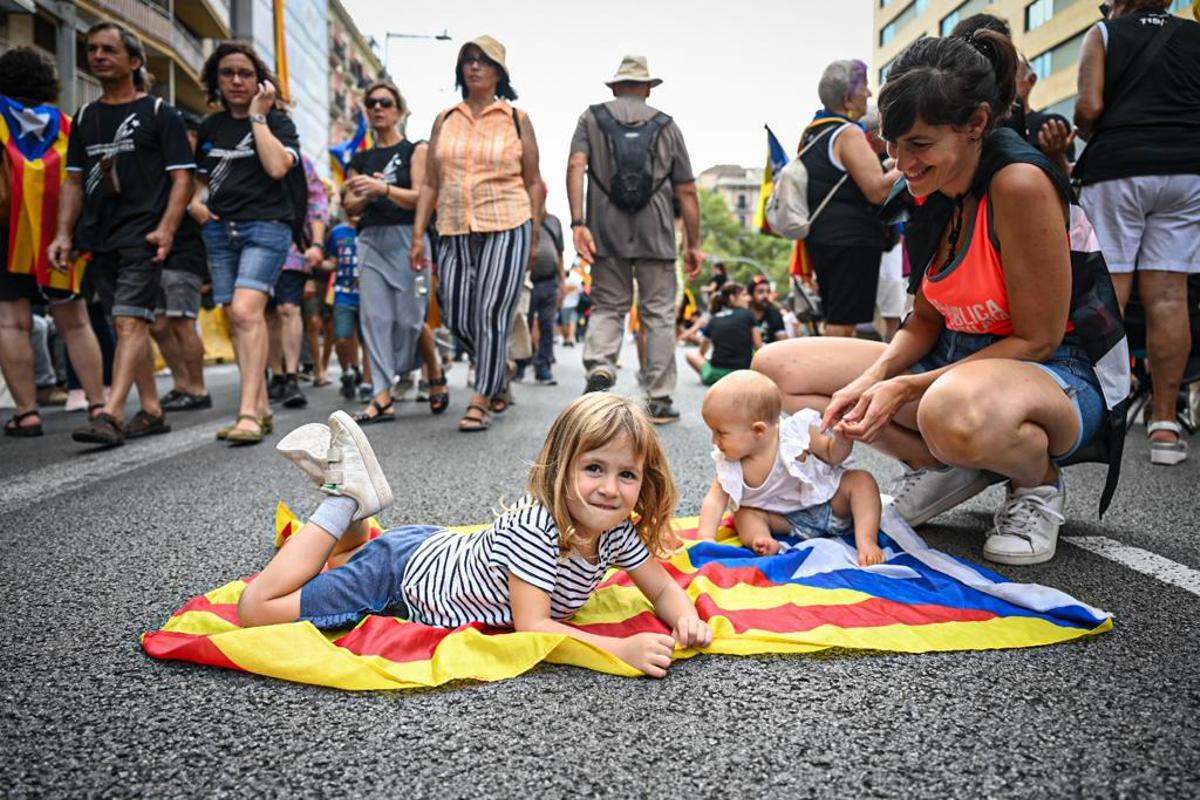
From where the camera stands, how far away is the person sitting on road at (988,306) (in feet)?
8.03

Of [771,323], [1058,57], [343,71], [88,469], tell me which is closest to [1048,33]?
[1058,57]

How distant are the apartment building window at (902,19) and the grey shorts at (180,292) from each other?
1767 inches

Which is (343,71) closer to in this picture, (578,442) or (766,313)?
(766,313)

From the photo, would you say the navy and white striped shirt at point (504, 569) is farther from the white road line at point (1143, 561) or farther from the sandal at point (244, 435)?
the sandal at point (244, 435)

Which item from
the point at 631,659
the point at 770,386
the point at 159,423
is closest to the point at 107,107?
the point at 159,423

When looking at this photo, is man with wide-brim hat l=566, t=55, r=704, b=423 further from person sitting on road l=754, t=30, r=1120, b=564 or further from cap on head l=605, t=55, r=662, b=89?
person sitting on road l=754, t=30, r=1120, b=564

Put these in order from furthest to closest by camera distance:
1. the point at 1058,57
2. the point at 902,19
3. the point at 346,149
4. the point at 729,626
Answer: the point at 902,19
the point at 1058,57
the point at 346,149
the point at 729,626

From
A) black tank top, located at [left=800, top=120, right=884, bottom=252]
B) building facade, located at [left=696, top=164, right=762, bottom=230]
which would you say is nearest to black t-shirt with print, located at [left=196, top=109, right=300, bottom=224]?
black tank top, located at [left=800, top=120, right=884, bottom=252]

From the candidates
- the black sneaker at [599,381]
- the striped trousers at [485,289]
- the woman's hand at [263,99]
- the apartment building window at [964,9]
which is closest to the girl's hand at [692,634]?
the black sneaker at [599,381]

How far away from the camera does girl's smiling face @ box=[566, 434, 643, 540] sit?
6.37 feet

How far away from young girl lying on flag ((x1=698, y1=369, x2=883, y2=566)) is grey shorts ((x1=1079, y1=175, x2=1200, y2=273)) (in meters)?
2.28

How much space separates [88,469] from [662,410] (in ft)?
11.8

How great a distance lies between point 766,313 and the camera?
12.8 m

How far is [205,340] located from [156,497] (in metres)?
9.82
